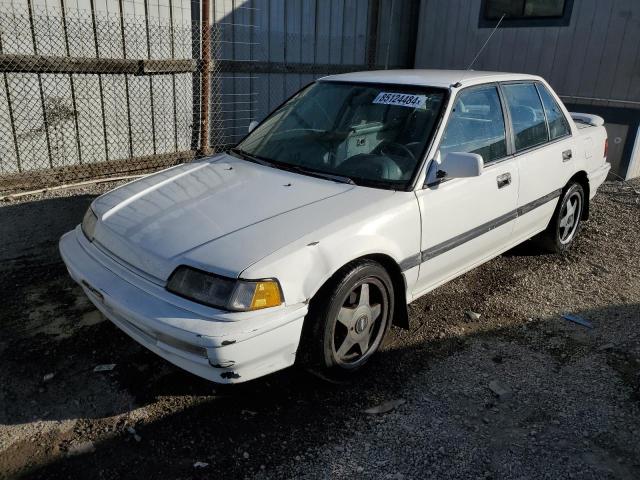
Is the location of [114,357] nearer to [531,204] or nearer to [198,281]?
[198,281]

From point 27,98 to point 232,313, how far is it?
4.62 metres

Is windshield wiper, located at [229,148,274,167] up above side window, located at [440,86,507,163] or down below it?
below

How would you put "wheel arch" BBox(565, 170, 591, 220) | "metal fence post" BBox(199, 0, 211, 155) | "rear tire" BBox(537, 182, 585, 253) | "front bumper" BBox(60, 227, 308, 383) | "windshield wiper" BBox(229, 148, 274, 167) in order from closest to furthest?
"front bumper" BBox(60, 227, 308, 383) < "windshield wiper" BBox(229, 148, 274, 167) < "rear tire" BBox(537, 182, 585, 253) < "wheel arch" BBox(565, 170, 591, 220) < "metal fence post" BBox(199, 0, 211, 155)

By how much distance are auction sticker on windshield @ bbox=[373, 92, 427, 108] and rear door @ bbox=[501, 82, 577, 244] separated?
87 centimetres

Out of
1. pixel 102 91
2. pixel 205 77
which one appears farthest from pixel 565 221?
pixel 102 91

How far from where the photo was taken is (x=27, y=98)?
227 inches

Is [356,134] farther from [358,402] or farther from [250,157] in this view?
[358,402]

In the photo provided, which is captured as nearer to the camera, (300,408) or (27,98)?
(300,408)

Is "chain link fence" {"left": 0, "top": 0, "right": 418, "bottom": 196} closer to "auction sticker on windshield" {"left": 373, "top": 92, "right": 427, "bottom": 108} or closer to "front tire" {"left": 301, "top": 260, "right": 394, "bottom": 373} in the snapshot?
"auction sticker on windshield" {"left": 373, "top": 92, "right": 427, "bottom": 108}

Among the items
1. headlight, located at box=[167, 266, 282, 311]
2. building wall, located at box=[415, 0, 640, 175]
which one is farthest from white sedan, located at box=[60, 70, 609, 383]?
building wall, located at box=[415, 0, 640, 175]

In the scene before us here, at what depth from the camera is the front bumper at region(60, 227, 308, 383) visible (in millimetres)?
2455

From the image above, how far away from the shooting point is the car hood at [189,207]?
2.73 meters

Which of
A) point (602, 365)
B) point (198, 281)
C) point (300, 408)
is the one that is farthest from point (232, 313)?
point (602, 365)

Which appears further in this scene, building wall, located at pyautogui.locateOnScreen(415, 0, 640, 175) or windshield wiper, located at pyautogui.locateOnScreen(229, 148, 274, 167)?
building wall, located at pyautogui.locateOnScreen(415, 0, 640, 175)
